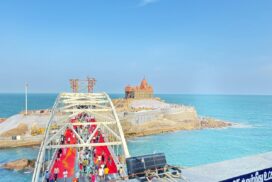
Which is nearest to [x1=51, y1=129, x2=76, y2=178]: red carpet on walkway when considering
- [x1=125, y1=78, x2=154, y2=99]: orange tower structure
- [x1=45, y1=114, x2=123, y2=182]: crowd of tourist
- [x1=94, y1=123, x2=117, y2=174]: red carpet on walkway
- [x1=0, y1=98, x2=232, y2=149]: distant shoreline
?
[x1=45, y1=114, x2=123, y2=182]: crowd of tourist

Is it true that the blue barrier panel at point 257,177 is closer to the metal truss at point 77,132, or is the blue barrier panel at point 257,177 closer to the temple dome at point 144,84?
the metal truss at point 77,132

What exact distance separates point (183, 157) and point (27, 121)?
41517mm

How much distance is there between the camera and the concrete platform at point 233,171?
11.6 metres

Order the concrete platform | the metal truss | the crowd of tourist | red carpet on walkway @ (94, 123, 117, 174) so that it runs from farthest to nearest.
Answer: red carpet on walkway @ (94, 123, 117, 174) → the crowd of tourist → the metal truss → the concrete platform

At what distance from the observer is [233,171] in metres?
12.5

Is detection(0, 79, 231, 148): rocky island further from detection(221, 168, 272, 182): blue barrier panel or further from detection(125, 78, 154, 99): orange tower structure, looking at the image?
detection(221, 168, 272, 182): blue barrier panel

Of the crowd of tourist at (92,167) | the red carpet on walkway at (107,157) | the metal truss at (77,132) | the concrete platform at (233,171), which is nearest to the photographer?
the concrete platform at (233,171)

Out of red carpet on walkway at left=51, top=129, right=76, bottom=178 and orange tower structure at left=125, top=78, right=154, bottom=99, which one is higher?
orange tower structure at left=125, top=78, right=154, bottom=99

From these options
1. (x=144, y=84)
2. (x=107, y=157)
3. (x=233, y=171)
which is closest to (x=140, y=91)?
(x=144, y=84)

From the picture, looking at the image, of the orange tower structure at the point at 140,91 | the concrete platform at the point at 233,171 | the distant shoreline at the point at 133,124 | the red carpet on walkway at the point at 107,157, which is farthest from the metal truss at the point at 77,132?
the orange tower structure at the point at 140,91

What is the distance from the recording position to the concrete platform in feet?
38.0

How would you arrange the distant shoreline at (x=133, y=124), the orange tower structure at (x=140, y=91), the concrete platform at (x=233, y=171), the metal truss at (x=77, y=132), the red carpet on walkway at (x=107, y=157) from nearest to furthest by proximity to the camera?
the concrete platform at (x=233, y=171), the metal truss at (x=77, y=132), the red carpet on walkway at (x=107, y=157), the distant shoreline at (x=133, y=124), the orange tower structure at (x=140, y=91)

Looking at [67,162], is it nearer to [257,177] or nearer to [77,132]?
[77,132]

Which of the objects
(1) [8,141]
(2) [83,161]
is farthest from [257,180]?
(1) [8,141]
